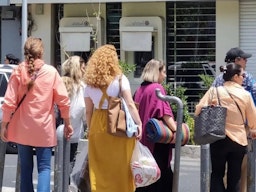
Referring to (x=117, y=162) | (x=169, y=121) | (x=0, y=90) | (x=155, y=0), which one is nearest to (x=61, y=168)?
(x=117, y=162)

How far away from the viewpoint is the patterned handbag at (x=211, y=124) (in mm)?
7316

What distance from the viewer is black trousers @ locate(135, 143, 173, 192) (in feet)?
26.6

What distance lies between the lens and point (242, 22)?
19.5m

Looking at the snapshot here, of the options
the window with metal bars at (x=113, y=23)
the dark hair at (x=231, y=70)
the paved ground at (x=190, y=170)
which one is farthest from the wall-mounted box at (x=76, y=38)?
the dark hair at (x=231, y=70)

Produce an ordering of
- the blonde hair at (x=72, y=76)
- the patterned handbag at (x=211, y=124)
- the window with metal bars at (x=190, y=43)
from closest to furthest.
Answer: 1. the patterned handbag at (x=211, y=124)
2. the blonde hair at (x=72, y=76)
3. the window with metal bars at (x=190, y=43)

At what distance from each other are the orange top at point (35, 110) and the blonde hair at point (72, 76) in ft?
3.33

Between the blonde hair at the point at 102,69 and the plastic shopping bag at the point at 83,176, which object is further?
the plastic shopping bag at the point at 83,176

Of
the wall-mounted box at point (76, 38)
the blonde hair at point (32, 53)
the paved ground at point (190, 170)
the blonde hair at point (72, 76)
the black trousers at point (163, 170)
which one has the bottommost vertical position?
the paved ground at point (190, 170)

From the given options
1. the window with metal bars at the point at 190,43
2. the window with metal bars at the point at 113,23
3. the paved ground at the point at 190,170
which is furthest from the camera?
the window with metal bars at the point at 113,23

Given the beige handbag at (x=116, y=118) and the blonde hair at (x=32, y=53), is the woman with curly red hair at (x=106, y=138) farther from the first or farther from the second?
the blonde hair at (x=32, y=53)

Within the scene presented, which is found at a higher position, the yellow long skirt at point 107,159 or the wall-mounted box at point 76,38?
the wall-mounted box at point 76,38

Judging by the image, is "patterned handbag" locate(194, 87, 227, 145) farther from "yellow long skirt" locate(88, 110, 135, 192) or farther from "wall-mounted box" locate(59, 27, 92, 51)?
"wall-mounted box" locate(59, 27, 92, 51)

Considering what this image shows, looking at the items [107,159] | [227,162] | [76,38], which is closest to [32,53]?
[107,159]

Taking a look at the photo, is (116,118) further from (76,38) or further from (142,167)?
(76,38)
